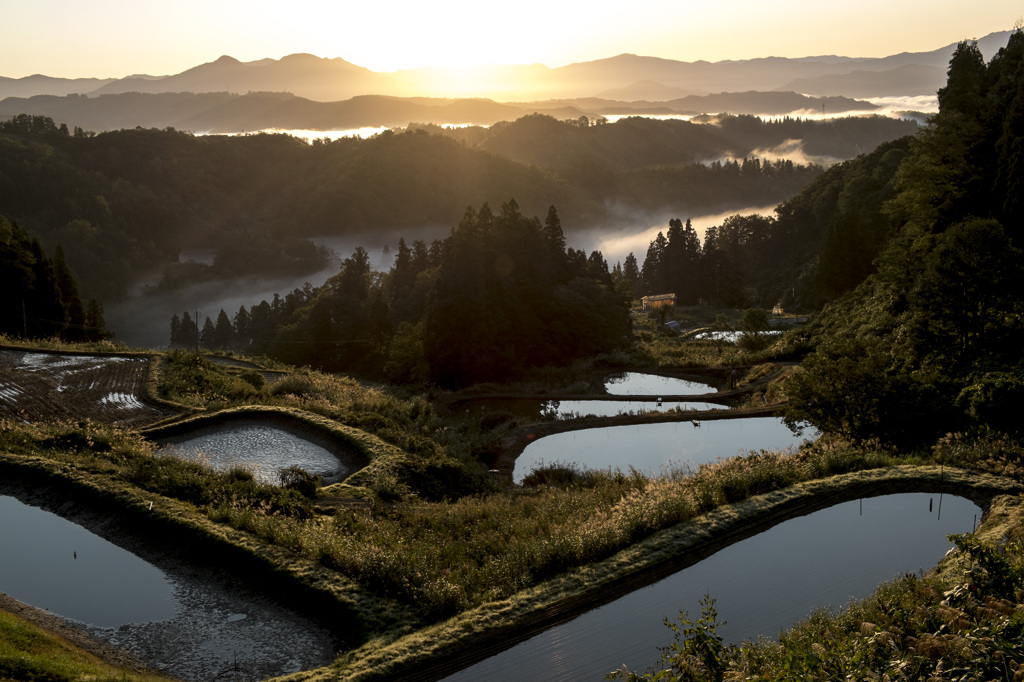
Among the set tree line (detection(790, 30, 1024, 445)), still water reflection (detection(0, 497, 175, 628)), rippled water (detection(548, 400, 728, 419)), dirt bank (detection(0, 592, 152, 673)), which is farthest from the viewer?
rippled water (detection(548, 400, 728, 419))

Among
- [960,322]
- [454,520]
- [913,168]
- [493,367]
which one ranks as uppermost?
[913,168]

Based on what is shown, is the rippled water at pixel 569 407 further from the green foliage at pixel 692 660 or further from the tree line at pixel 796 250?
the tree line at pixel 796 250

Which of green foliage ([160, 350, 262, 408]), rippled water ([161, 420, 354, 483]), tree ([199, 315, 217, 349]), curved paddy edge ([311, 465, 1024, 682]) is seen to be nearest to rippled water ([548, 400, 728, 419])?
rippled water ([161, 420, 354, 483])

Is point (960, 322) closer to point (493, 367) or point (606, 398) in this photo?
point (606, 398)

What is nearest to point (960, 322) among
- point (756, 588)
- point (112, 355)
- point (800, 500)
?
point (800, 500)

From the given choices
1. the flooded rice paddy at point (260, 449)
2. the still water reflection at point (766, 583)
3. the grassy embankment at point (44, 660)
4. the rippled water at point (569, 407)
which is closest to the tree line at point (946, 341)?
the still water reflection at point (766, 583)

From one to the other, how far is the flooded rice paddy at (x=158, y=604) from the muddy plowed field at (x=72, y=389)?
35.8 ft

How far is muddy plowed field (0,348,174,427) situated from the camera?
2505cm

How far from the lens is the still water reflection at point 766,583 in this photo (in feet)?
33.4

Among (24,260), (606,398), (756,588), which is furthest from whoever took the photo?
(24,260)

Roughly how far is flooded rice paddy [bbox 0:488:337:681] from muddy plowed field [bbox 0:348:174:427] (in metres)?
10.9

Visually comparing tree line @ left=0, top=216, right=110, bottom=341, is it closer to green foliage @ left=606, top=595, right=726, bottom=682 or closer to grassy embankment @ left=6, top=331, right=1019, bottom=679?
grassy embankment @ left=6, top=331, right=1019, bottom=679

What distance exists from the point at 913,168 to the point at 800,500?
29.2 m

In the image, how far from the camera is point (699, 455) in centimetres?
2412
